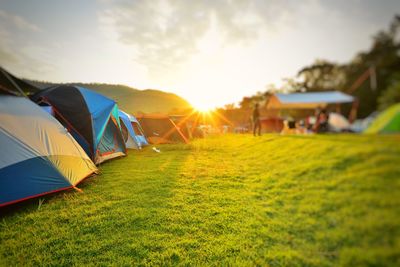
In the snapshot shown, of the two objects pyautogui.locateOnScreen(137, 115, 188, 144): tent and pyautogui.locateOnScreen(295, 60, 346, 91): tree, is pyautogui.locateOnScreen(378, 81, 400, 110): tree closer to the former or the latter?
pyautogui.locateOnScreen(295, 60, 346, 91): tree

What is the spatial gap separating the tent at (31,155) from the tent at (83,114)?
3.95 feet

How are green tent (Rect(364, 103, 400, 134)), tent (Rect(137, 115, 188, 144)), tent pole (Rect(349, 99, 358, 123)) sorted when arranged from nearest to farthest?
1. green tent (Rect(364, 103, 400, 134))
2. tent pole (Rect(349, 99, 358, 123))
3. tent (Rect(137, 115, 188, 144))

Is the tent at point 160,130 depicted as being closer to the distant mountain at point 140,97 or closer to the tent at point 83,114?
the tent at point 83,114

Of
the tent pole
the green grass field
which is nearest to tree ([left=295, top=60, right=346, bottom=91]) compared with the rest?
the tent pole

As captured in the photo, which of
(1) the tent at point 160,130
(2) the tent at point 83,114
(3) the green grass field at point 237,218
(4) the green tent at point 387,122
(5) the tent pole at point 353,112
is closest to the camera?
(3) the green grass field at point 237,218

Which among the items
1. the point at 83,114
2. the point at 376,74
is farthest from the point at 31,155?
Result: the point at 376,74

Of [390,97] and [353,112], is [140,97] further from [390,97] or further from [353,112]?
[390,97]

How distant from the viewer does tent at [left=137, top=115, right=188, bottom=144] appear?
1052 centimetres

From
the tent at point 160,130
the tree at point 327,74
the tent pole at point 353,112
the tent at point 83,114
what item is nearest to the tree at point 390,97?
the tent pole at point 353,112

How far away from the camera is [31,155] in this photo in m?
3.03

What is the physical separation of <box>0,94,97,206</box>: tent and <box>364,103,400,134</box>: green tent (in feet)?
13.6

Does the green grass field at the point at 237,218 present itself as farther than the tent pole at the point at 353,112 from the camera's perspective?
No

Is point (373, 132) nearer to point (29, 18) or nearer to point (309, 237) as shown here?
point (309, 237)

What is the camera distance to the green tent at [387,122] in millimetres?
982
